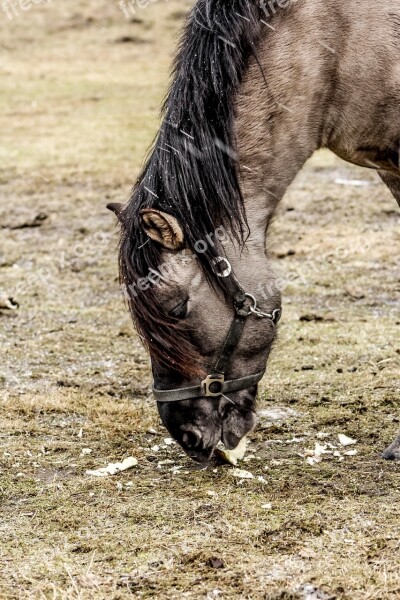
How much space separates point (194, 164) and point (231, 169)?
17cm

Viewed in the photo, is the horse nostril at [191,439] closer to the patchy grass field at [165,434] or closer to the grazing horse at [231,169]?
the grazing horse at [231,169]

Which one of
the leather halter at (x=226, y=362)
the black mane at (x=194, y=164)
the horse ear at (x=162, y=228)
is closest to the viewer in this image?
the horse ear at (x=162, y=228)

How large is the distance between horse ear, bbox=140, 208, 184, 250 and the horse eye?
0.82ft

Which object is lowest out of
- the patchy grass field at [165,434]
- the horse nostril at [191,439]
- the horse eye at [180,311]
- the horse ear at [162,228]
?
the patchy grass field at [165,434]

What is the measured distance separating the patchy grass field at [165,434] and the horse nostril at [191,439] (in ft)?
0.89

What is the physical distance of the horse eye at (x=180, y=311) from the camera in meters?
3.93

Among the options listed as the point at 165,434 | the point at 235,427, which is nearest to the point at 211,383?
the point at 235,427

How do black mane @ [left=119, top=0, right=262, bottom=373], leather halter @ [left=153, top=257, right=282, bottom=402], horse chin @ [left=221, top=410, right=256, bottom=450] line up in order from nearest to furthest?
black mane @ [left=119, top=0, right=262, bottom=373] → leather halter @ [left=153, top=257, right=282, bottom=402] → horse chin @ [left=221, top=410, right=256, bottom=450]

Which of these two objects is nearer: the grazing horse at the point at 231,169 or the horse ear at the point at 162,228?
the horse ear at the point at 162,228

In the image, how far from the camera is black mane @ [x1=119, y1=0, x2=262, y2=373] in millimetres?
3873

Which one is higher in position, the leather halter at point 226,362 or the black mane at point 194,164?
the black mane at point 194,164

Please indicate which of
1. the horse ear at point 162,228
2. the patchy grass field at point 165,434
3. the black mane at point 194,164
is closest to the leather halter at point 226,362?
the black mane at point 194,164

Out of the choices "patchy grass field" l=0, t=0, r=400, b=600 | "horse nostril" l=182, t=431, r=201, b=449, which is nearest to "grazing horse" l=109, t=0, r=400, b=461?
"horse nostril" l=182, t=431, r=201, b=449

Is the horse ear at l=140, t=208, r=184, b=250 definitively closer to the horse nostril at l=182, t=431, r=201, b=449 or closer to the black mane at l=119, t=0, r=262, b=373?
the black mane at l=119, t=0, r=262, b=373
